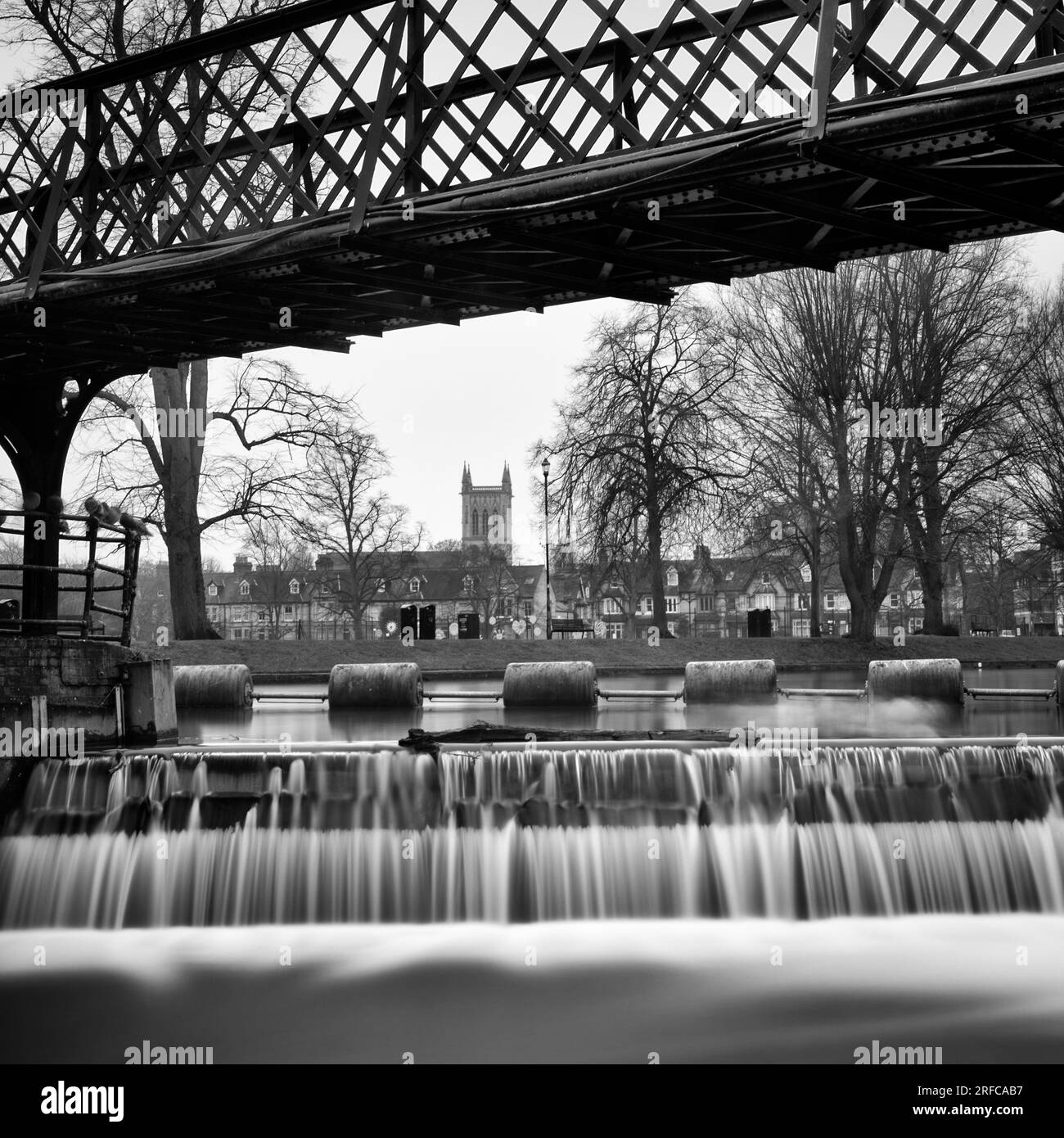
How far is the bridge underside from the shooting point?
1096 cm

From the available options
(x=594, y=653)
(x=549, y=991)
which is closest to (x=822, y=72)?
(x=549, y=991)

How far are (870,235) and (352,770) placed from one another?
762 centimetres

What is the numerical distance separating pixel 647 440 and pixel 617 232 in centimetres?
3101

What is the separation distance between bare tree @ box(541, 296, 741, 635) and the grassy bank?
535 cm

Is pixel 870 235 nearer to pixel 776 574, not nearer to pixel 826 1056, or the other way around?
pixel 826 1056

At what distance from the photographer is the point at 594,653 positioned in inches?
1519

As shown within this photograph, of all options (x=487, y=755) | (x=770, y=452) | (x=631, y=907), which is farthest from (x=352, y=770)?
(x=770, y=452)

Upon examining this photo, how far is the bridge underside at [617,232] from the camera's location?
36.0 ft

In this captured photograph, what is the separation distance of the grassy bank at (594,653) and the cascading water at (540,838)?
17.6m

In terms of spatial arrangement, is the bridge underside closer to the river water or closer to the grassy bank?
the river water

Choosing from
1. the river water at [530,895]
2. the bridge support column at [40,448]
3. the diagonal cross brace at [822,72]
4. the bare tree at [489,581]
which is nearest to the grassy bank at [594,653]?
the bridge support column at [40,448]

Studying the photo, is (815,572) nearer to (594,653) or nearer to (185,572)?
(594,653)

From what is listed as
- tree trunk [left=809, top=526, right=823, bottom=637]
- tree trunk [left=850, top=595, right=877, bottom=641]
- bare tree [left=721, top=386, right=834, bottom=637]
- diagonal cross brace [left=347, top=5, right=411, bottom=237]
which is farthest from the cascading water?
tree trunk [left=809, top=526, right=823, bottom=637]
